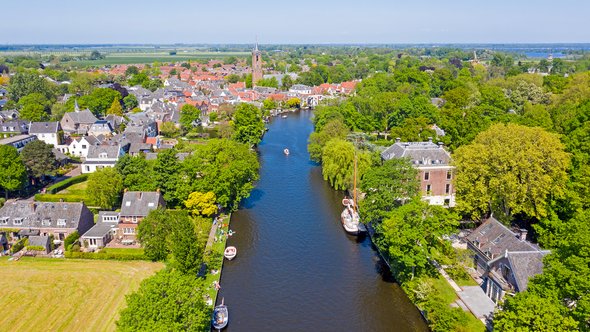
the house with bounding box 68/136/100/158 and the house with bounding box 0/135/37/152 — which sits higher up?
the house with bounding box 0/135/37/152

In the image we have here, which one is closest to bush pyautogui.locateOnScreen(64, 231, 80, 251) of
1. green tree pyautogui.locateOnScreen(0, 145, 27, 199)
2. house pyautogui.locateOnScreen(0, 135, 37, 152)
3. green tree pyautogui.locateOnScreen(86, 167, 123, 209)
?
green tree pyautogui.locateOnScreen(86, 167, 123, 209)

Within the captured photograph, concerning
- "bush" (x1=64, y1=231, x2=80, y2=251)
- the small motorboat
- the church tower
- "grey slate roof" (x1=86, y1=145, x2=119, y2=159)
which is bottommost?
the small motorboat

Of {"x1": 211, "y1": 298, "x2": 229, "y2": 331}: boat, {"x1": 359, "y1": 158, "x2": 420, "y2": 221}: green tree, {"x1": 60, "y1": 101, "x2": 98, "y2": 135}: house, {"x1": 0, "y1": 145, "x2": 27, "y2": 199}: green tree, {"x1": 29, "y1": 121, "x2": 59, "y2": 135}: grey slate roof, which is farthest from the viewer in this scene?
{"x1": 60, "y1": 101, "x2": 98, "y2": 135}: house

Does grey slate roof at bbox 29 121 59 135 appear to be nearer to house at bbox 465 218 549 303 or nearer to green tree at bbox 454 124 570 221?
green tree at bbox 454 124 570 221

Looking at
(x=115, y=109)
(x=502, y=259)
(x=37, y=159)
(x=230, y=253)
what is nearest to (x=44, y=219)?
(x=37, y=159)

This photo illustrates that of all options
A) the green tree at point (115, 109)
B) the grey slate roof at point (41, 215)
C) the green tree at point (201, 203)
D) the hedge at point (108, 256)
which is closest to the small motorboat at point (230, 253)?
the green tree at point (201, 203)

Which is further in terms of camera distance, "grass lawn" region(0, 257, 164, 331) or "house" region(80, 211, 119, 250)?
"house" region(80, 211, 119, 250)

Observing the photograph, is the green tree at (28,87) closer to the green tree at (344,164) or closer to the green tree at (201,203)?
the green tree at (201,203)

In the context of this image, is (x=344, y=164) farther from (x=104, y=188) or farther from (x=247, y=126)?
(x=104, y=188)
